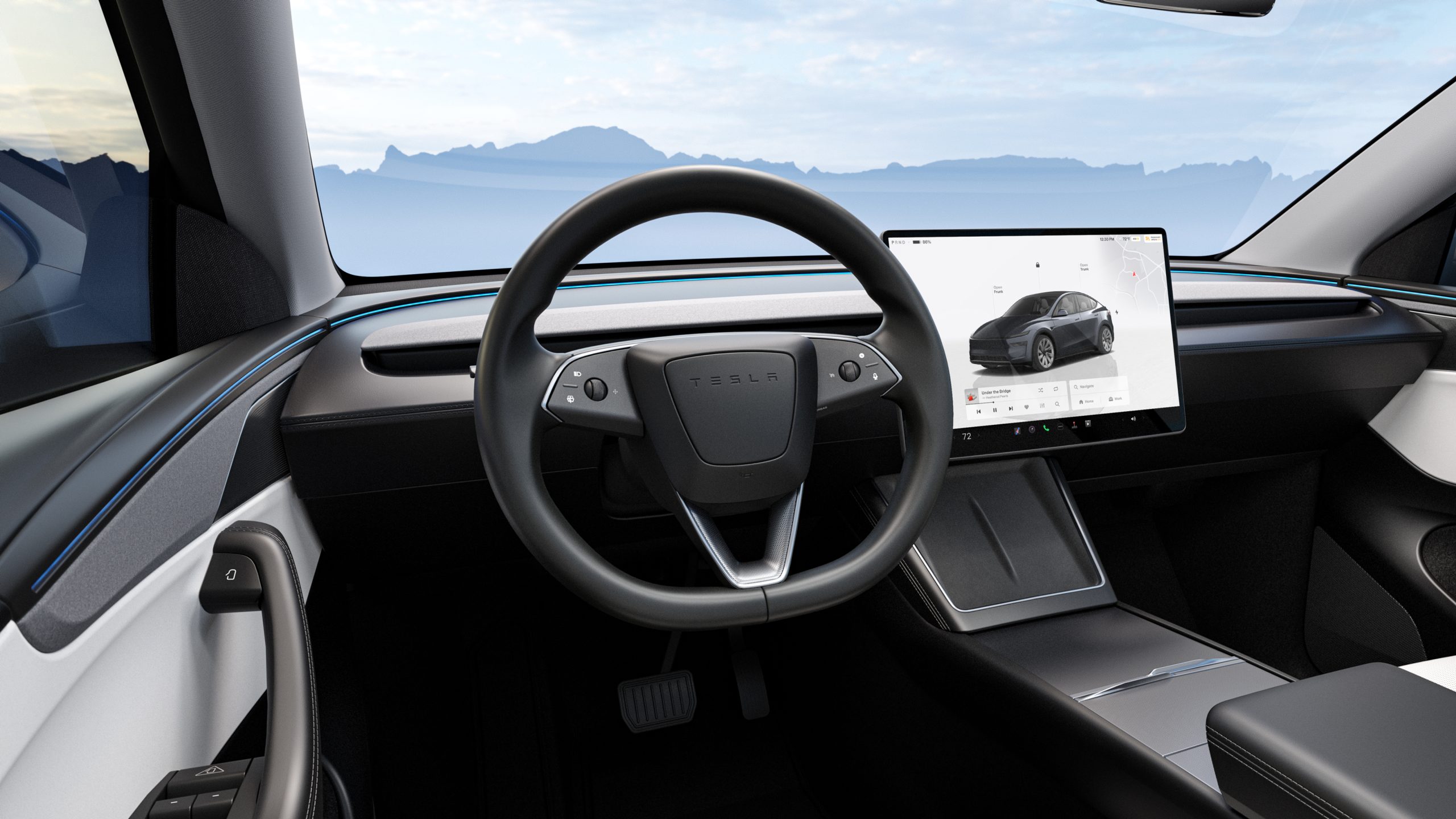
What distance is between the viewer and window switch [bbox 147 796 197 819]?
646 millimetres

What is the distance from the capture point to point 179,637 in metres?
0.79

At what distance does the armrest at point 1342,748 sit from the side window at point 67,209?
1237mm

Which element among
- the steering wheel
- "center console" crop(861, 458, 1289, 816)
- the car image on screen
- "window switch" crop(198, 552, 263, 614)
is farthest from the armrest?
"window switch" crop(198, 552, 263, 614)

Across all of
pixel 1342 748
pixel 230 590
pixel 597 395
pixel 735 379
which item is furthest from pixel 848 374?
pixel 230 590

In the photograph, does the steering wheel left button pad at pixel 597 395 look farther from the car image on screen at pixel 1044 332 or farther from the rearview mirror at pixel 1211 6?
the rearview mirror at pixel 1211 6

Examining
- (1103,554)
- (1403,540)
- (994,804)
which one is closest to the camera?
(994,804)

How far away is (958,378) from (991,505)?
0.89ft

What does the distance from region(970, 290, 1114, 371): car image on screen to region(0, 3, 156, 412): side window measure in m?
1.19

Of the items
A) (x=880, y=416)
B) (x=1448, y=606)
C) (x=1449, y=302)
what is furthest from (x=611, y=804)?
(x=1449, y=302)

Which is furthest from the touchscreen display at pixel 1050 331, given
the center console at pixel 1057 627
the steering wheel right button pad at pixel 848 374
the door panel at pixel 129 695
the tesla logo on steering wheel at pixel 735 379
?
the door panel at pixel 129 695

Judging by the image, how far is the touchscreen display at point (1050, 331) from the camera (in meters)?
1.29

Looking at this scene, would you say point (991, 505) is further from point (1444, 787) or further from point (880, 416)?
point (1444, 787)

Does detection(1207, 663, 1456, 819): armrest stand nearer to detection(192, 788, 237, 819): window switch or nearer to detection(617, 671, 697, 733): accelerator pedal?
detection(192, 788, 237, 819): window switch

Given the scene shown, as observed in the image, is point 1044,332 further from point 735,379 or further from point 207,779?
point 207,779
